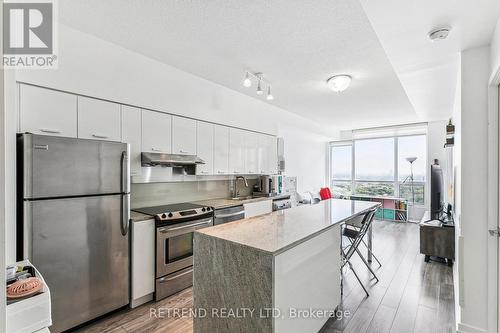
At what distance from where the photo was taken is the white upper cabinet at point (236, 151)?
3.87 meters

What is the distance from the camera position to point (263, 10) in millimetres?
1848

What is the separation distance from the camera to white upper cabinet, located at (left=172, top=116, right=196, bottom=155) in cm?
302

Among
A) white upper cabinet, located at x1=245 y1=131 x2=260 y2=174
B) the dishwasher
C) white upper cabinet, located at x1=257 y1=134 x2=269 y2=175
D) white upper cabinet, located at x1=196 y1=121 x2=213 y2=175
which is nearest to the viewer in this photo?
the dishwasher

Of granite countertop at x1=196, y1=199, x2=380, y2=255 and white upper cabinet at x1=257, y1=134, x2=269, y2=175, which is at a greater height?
white upper cabinet at x1=257, y1=134, x2=269, y2=175

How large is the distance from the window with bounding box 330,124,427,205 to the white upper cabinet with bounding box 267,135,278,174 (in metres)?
3.72

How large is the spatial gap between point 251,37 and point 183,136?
1.53 m

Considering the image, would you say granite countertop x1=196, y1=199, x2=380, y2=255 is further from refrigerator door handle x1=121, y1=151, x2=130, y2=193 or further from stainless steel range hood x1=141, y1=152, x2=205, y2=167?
stainless steel range hood x1=141, y1=152, x2=205, y2=167

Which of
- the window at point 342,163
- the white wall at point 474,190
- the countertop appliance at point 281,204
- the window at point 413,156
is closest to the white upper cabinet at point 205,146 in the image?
the countertop appliance at point 281,204

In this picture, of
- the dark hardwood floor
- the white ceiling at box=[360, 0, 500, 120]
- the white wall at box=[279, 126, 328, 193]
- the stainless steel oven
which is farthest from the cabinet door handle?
the white wall at box=[279, 126, 328, 193]

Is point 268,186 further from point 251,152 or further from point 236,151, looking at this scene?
point 236,151

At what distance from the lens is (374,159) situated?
280 inches

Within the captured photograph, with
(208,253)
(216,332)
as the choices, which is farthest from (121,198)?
(216,332)

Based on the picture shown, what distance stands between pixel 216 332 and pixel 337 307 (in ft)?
4.41

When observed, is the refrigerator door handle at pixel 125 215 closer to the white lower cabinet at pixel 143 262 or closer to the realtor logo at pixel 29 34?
the white lower cabinet at pixel 143 262
